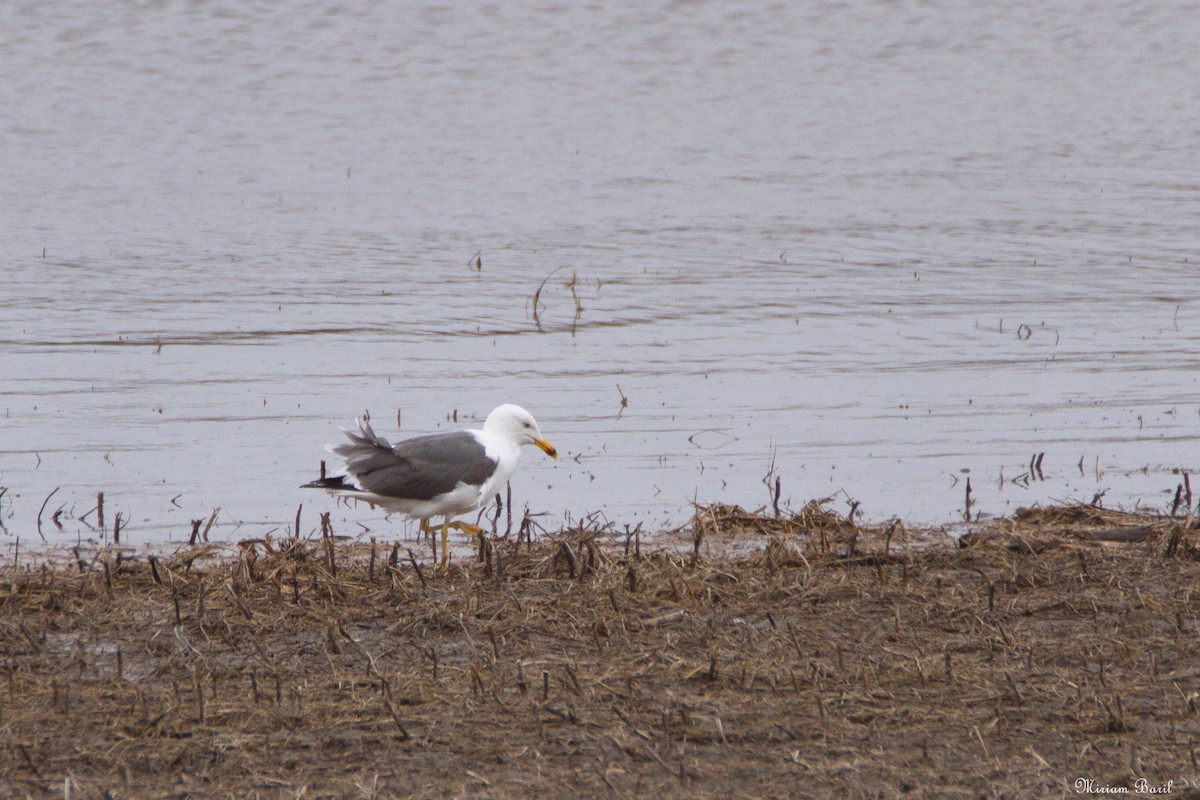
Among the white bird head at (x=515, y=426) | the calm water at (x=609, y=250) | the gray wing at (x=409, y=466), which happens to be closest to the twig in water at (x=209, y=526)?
the calm water at (x=609, y=250)

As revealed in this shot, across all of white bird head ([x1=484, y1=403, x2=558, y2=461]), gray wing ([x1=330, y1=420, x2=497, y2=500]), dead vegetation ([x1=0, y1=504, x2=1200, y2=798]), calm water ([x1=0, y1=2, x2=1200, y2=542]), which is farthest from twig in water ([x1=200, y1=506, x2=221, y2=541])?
white bird head ([x1=484, y1=403, x2=558, y2=461])

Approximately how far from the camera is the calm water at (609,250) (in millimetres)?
9469

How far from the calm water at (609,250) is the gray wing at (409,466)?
705 millimetres

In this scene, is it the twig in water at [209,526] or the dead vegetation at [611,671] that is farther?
the twig in water at [209,526]

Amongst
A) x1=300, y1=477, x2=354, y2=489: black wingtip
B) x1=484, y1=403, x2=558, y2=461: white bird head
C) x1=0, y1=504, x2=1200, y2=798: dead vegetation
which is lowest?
x1=0, y1=504, x2=1200, y2=798: dead vegetation

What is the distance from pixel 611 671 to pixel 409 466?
2624 millimetres

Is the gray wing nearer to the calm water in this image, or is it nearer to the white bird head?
the white bird head

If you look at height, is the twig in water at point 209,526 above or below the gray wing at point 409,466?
below

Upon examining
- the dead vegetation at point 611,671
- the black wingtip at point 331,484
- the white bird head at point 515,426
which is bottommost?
the dead vegetation at point 611,671

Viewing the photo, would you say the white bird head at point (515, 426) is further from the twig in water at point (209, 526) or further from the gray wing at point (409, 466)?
the twig in water at point (209, 526)

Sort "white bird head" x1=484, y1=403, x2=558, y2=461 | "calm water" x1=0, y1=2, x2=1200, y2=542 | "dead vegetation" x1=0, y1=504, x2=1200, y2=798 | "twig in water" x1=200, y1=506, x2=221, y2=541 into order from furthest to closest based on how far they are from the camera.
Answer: "calm water" x1=0, y1=2, x2=1200, y2=542 → "white bird head" x1=484, y1=403, x2=558, y2=461 → "twig in water" x1=200, y1=506, x2=221, y2=541 → "dead vegetation" x1=0, y1=504, x2=1200, y2=798

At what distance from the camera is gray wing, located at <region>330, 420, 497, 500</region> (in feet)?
24.6

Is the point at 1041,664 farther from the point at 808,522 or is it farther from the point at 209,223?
the point at 209,223

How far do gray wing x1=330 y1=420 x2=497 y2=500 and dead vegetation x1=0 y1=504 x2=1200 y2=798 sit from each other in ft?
2.01
